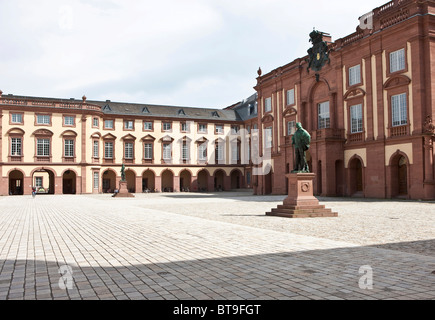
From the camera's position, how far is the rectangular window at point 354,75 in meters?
32.4

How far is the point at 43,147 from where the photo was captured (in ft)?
170

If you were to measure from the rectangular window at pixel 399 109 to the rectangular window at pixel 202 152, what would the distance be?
35533mm

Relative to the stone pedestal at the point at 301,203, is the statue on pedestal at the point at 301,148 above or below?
above

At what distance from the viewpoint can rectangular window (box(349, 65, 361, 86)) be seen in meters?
32.4

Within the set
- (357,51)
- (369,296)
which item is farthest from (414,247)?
(357,51)

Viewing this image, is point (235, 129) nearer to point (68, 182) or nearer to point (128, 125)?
point (128, 125)

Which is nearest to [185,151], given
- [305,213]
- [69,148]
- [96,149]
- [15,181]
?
[96,149]

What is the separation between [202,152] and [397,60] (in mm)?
36649

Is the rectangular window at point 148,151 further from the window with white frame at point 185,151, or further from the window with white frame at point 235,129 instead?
the window with white frame at point 235,129

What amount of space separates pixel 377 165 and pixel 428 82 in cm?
683

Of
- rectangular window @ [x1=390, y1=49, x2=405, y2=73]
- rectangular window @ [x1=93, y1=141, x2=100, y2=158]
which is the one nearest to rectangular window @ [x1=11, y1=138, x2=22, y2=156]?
rectangular window @ [x1=93, y1=141, x2=100, y2=158]

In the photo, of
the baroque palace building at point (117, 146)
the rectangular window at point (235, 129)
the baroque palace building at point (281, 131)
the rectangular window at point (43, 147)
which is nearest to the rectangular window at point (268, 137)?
the baroque palace building at point (281, 131)

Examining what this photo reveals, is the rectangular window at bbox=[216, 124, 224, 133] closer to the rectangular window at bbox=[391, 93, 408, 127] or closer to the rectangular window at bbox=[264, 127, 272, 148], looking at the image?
the rectangular window at bbox=[264, 127, 272, 148]

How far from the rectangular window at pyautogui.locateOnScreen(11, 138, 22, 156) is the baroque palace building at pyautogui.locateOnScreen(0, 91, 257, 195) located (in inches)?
4.4
